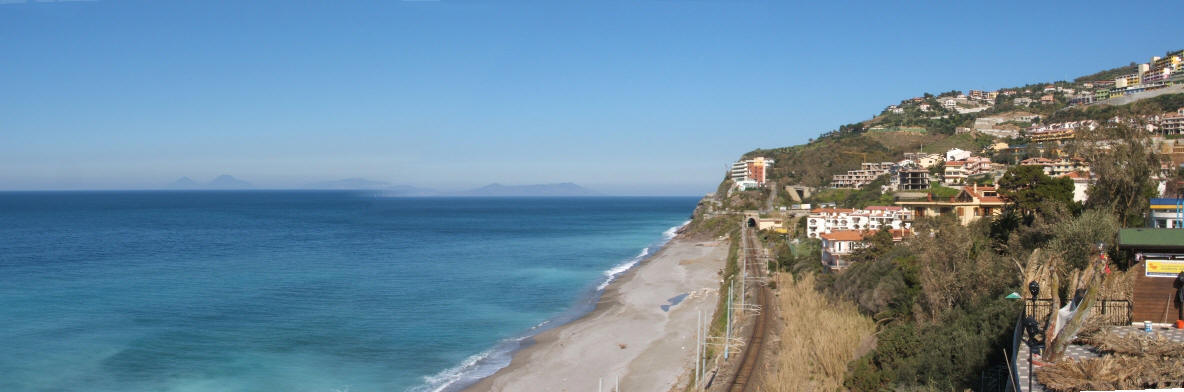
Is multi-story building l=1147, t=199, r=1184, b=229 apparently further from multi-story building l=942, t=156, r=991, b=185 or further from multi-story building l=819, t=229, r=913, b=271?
multi-story building l=942, t=156, r=991, b=185

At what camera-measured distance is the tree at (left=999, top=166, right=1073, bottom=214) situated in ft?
88.6

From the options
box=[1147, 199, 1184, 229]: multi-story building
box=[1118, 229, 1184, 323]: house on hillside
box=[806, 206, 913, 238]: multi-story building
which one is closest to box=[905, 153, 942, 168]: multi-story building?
box=[806, 206, 913, 238]: multi-story building

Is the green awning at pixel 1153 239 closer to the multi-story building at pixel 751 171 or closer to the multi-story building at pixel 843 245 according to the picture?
the multi-story building at pixel 843 245

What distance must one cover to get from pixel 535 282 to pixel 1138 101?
76.7m

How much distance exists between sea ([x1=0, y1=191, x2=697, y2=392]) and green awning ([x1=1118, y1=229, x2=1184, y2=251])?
672 inches

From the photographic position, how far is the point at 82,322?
30.2 metres

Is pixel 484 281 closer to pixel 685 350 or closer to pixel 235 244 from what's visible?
pixel 685 350

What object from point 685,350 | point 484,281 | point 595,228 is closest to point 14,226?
point 595,228

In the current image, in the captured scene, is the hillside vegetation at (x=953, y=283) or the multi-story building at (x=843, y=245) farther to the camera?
the multi-story building at (x=843, y=245)

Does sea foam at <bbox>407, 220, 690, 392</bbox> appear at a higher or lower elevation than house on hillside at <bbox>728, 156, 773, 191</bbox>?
lower

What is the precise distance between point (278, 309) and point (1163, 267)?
108 feet

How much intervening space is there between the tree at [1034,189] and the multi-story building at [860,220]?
1451 cm

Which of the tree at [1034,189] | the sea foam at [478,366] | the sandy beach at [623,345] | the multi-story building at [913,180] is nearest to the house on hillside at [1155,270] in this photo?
the sandy beach at [623,345]

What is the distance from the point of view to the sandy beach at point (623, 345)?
73.5 ft
